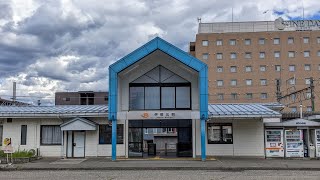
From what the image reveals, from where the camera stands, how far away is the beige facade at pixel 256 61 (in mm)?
83438

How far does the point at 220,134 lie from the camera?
27.3 metres

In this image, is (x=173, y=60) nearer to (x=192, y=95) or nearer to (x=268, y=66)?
(x=192, y=95)

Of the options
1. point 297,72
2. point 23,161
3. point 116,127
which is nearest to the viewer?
point 23,161

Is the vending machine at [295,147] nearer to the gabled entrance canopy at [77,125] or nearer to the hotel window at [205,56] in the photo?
the gabled entrance canopy at [77,125]

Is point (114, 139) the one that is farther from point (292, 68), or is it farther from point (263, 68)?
point (292, 68)

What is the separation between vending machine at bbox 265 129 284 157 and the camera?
26.8 meters

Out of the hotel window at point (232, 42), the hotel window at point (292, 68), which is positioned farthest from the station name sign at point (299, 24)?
the hotel window at point (232, 42)

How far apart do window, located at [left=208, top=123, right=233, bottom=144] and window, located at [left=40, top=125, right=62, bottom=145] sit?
1051cm

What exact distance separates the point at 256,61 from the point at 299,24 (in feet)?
43.4

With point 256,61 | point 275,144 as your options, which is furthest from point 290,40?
point 275,144

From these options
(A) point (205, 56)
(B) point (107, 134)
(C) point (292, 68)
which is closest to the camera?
(B) point (107, 134)

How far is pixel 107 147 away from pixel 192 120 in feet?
Answer: 20.1

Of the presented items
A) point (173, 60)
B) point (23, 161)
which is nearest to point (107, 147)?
point (23, 161)

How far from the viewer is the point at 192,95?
27.0 m
